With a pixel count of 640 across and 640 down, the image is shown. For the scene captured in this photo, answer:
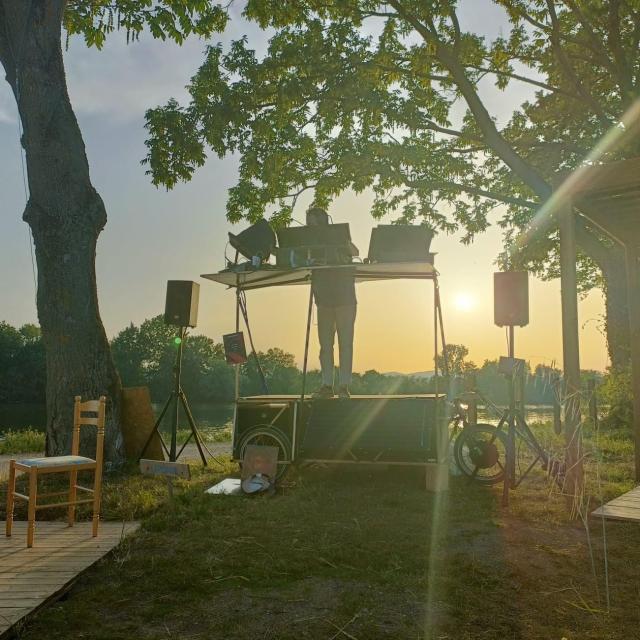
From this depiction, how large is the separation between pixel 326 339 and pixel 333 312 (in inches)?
10.9

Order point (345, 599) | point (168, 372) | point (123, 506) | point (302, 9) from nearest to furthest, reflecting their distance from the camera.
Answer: point (345, 599) → point (123, 506) → point (302, 9) → point (168, 372)

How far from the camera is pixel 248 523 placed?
4.72 m

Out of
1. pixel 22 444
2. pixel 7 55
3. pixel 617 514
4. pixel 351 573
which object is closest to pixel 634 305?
pixel 617 514

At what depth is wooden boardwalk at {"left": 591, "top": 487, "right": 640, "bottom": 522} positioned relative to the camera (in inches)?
135

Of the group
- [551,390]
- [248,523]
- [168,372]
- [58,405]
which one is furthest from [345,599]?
[168,372]

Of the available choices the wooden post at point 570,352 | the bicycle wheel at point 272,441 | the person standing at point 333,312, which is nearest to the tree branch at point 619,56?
the wooden post at point 570,352

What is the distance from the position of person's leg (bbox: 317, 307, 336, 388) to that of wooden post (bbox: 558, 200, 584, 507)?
7.07 feet

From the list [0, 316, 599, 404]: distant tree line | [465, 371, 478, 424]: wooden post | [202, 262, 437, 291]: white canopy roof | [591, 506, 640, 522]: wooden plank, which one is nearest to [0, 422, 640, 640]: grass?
[591, 506, 640, 522]: wooden plank

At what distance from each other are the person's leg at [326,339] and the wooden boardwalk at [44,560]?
99.7 inches

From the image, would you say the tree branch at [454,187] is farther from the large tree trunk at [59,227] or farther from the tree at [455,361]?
the large tree trunk at [59,227]

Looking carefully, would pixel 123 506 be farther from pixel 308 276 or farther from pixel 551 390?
pixel 551 390

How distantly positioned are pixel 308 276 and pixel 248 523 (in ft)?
9.42

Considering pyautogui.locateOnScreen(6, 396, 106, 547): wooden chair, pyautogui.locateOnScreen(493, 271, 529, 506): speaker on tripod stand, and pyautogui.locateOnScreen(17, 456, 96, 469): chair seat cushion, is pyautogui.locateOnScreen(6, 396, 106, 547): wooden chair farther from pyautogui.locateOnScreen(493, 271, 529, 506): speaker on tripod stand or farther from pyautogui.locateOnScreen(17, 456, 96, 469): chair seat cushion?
pyautogui.locateOnScreen(493, 271, 529, 506): speaker on tripod stand

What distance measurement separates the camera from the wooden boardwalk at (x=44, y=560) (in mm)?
3035
